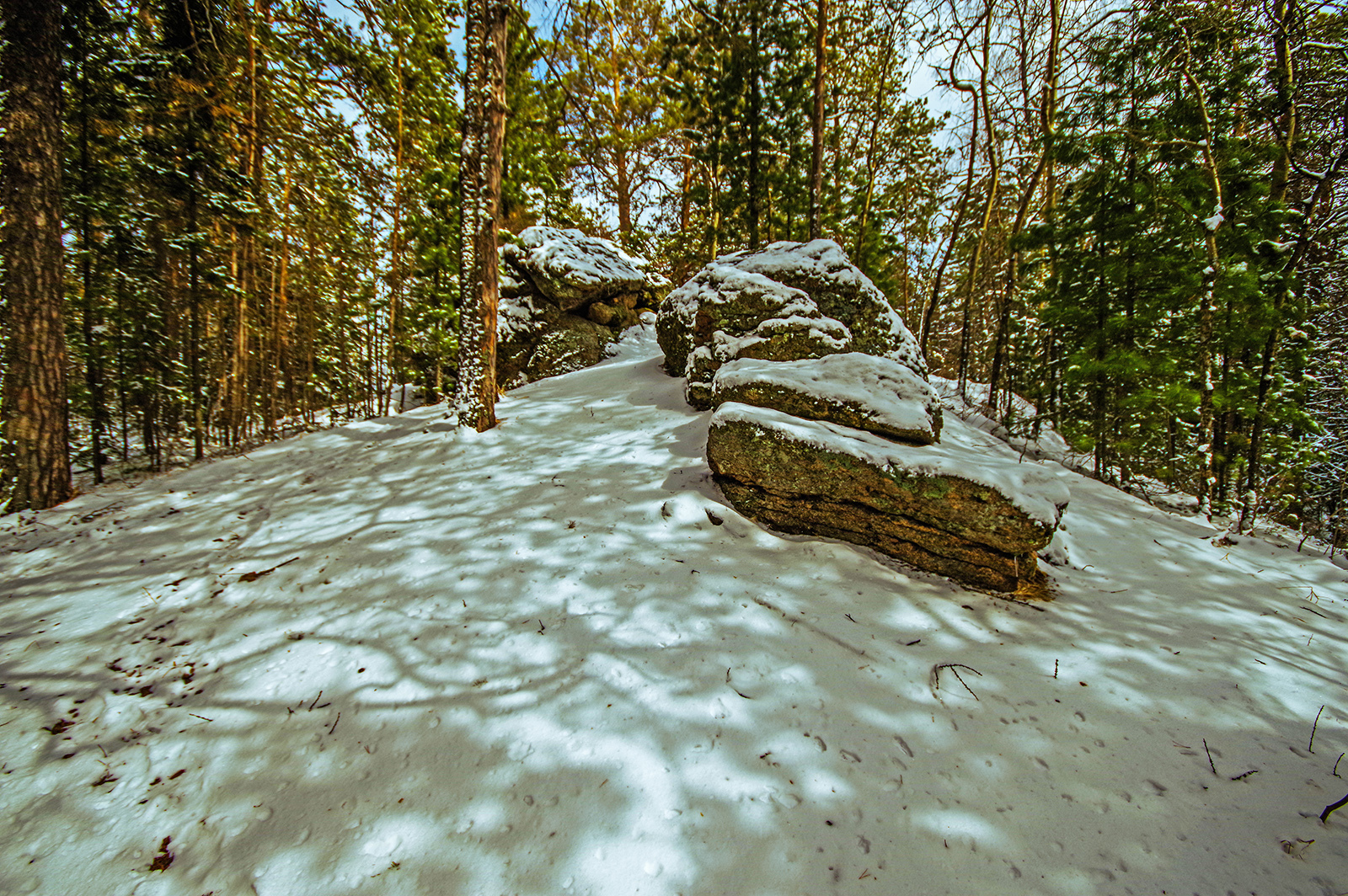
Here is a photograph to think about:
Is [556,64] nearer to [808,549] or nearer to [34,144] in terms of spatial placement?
[34,144]

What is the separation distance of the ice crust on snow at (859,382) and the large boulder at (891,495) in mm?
374

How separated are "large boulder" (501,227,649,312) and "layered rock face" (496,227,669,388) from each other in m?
0.02

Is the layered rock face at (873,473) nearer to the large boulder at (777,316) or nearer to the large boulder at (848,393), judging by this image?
the large boulder at (848,393)

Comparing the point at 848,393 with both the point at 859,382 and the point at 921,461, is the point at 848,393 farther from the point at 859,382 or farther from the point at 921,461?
the point at 921,461

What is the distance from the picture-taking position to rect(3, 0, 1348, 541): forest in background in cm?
534

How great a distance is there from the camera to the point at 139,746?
2.11 meters

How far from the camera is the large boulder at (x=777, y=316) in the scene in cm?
634

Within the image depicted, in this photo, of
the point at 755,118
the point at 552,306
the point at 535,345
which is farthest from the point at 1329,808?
the point at 755,118

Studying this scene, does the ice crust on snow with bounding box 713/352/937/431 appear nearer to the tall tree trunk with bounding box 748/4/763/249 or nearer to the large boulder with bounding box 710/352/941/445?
the large boulder with bounding box 710/352/941/445

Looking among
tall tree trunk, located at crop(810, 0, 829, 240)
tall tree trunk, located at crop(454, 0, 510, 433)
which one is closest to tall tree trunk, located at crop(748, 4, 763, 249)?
tall tree trunk, located at crop(810, 0, 829, 240)

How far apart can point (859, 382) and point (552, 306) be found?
29.9ft

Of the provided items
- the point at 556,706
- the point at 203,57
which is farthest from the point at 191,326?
the point at 556,706

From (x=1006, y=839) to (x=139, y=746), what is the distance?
387cm

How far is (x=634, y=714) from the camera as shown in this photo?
2227mm
